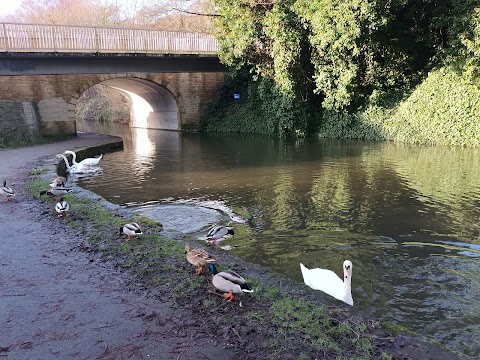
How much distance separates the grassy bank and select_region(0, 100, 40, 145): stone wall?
1725cm

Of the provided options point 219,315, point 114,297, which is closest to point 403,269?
point 219,315

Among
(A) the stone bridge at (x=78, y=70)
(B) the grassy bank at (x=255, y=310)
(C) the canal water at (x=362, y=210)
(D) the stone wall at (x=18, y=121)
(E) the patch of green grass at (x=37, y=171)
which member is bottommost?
(C) the canal water at (x=362, y=210)

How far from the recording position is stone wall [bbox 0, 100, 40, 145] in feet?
66.3

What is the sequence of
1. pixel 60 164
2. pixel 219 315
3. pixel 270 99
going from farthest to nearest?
pixel 270 99
pixel 60 164
pixel 219 315

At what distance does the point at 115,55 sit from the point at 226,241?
17.1 meters

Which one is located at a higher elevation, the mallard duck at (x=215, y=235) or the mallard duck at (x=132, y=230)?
the mallard duck at (x=132, y=230)

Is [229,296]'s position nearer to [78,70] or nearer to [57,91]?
[78,70]

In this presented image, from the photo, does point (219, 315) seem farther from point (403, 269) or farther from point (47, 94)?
point (47, 94)

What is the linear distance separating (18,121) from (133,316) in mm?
21580

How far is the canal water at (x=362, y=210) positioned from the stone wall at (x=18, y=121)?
22.5 feet

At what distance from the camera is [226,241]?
7113 mm

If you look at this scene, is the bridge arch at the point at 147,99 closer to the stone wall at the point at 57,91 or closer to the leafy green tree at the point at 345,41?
the stone wall at the point at 57,91

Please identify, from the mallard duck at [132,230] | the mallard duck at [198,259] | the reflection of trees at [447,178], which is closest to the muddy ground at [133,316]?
the mallard duck at [198,259]

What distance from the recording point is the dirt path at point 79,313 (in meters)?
3.31
